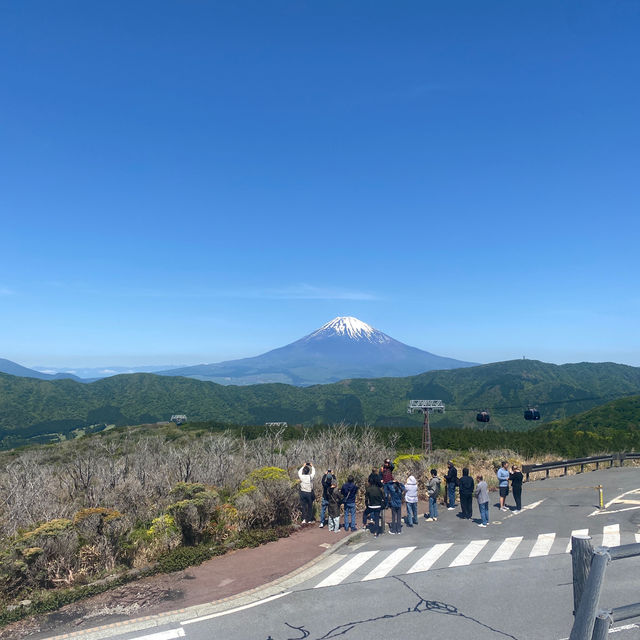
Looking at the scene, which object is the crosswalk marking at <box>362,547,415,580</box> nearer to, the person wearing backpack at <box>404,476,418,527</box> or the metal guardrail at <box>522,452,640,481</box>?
the person wearing backpack at <box>404,476,418,527</box>

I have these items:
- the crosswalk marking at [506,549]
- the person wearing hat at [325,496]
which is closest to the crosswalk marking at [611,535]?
the crosswalk marking at [506,549]

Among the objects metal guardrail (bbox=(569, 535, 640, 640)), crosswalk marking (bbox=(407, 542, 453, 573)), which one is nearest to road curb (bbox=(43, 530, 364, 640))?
crosswalk marking (bbox=(407, 542, 453, 573))

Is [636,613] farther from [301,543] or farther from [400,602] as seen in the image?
[301,543]

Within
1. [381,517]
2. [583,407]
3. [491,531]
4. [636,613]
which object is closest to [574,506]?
[491,531]

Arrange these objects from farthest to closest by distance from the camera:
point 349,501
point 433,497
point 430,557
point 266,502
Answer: point 433,497, point 266,502, point 349,501, point 430,557

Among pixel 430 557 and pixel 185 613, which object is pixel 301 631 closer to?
pixel 185 613

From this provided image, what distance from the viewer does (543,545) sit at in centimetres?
1330

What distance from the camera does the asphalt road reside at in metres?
8.52

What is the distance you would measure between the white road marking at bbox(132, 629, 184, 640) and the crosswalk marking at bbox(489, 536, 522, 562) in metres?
7.44

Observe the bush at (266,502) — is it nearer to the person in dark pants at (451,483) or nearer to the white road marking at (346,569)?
the white road marking at (346,569)

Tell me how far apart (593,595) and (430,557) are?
10194 mm

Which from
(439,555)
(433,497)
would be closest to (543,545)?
(439,555)

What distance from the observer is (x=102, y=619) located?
30.4 feet

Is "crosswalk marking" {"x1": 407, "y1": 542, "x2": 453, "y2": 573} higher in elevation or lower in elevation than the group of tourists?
lower
